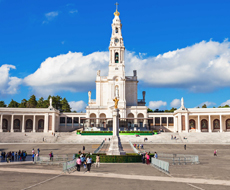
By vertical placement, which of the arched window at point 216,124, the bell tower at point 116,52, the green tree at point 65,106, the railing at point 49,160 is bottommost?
the railing at point 49,160

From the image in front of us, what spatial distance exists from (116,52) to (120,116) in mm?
22029

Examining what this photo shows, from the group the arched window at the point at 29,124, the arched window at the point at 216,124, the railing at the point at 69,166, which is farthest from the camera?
the arched window at the point at 29,124

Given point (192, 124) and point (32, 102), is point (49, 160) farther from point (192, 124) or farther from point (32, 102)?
point (32, 102)

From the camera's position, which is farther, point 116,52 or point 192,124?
point 116,52

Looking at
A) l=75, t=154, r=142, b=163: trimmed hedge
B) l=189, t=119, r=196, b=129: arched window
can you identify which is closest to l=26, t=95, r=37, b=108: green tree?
l=189, t=119, r=196, b=129: arched window

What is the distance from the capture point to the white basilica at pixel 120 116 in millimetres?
84500

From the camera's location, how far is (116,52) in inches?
3686

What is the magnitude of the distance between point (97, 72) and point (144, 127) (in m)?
26.1

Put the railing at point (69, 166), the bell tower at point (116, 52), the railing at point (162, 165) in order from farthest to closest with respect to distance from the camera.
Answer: the bell tower at point (116, 52), the railing at point (162, 165), the railing at point (69, 166)

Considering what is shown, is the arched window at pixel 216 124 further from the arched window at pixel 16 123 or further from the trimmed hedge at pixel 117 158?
the trimmed hedge at pixel 117 158

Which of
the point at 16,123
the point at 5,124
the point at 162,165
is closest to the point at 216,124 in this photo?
the point at 16,123

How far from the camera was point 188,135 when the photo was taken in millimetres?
71562

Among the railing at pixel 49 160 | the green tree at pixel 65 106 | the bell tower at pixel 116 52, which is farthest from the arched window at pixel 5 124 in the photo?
the railing at pixel 49 160

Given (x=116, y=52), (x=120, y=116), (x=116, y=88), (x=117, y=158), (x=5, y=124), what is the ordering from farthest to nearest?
(x=116, y=52)
(x=116, y=88)
(x=5, y=124)
(x=120, y=116)
(x=117, y=158)
